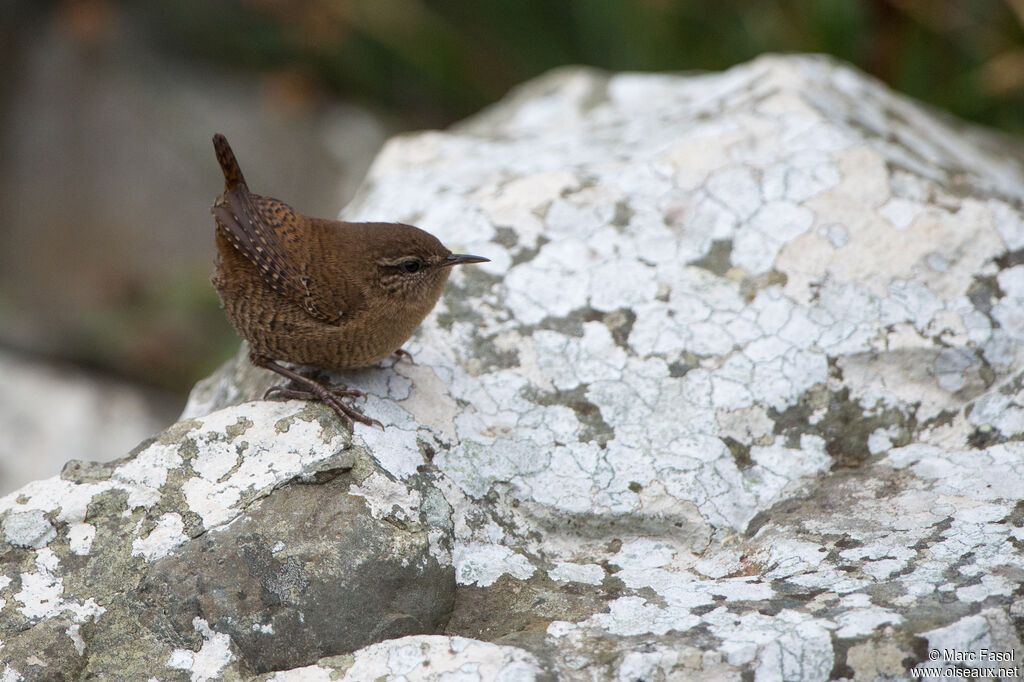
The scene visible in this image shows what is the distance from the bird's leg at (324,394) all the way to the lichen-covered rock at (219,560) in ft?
0.30

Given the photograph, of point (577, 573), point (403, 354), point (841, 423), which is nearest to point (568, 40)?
point (403, 354)

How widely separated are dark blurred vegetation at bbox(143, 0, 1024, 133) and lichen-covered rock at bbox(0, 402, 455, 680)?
4.38 meters

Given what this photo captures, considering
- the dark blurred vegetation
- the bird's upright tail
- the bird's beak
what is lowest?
the bird's beak

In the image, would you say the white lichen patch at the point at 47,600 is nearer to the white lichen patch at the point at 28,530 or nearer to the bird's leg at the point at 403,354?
the white lichen patch at the point at 28,530

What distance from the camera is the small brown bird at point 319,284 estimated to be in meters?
2.95

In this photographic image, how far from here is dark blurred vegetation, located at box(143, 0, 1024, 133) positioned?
563 cm

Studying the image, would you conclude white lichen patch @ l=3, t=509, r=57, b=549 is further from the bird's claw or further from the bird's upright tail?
the bird's upright tail

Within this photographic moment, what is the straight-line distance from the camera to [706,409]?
298 centimetres

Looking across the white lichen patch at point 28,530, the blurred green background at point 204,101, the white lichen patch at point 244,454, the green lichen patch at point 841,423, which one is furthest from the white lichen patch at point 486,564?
the blurred green background at point 204,101

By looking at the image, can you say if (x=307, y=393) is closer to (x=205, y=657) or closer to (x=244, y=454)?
(x=244, y=454)

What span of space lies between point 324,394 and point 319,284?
40 cm

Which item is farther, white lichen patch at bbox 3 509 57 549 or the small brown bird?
the small brown bird

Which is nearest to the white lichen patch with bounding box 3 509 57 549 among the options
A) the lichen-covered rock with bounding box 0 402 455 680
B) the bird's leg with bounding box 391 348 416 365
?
the lichen-covered rock with bounding box 0 402 455 680

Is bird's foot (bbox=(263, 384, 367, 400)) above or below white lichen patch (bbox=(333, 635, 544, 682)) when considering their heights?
above
